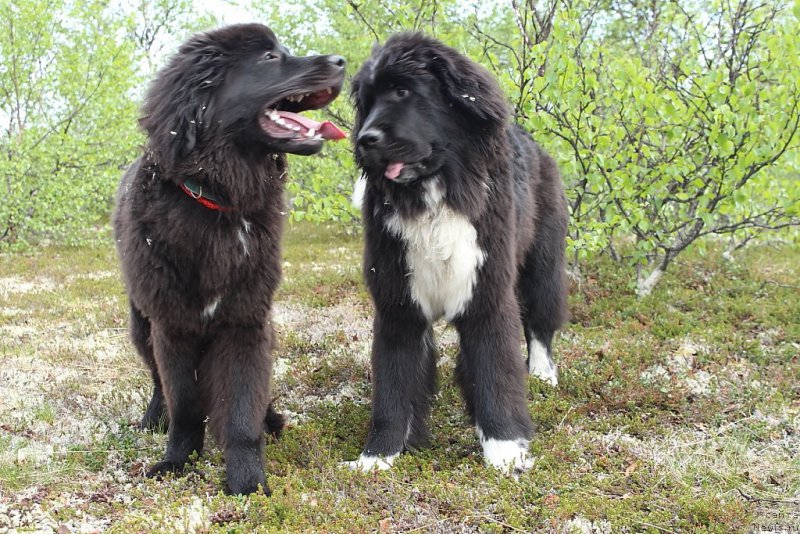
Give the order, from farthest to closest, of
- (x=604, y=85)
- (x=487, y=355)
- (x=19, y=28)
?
(x=19, y=28) → (x=604, y=85) → (x=487, y=355)

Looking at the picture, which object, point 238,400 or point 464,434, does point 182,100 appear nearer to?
point 238,400

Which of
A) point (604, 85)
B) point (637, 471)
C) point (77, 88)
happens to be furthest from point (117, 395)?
point (77, 88)

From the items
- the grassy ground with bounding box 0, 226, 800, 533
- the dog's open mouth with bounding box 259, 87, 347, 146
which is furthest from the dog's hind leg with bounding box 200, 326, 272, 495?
the dog's open mouth with bounding box 259, 87, 347, 146

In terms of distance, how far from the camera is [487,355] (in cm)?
354

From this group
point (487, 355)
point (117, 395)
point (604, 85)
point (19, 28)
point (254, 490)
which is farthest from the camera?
point (19, 28)

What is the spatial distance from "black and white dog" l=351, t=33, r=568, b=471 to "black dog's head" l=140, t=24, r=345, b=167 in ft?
0.99

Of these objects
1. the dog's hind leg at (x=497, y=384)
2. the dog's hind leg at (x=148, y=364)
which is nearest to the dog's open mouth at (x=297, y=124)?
the dog's hind leg at (x=497, y=384)

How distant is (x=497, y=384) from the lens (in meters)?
3.53

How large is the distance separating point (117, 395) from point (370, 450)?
6.73ft

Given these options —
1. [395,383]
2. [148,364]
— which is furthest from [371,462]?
[148,364]

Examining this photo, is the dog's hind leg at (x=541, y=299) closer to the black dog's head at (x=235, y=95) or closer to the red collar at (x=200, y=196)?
the black dog's head at (x=235, y=95)

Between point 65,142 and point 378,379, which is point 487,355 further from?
point 65,142

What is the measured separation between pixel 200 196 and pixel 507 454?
1.91m

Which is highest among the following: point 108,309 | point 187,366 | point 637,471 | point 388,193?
point 388,193
